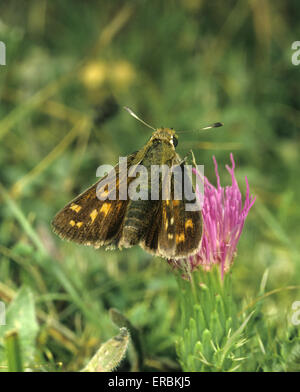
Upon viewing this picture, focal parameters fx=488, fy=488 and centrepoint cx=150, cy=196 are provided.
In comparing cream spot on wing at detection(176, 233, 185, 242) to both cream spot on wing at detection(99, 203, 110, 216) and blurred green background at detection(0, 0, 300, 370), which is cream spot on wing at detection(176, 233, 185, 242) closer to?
Result: cream spot on wing at detection(99, 203, 110, 216)

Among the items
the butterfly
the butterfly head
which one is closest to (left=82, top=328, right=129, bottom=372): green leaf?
the butterfly

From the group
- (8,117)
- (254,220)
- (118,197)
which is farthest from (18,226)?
(254,220)

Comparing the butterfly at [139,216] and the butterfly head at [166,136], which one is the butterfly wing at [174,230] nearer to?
the butterfly at [139,216]

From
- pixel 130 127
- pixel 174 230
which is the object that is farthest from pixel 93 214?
pixel 130 127

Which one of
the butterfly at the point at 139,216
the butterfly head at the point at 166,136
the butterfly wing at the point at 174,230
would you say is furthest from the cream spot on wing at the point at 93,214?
the butterfly head at the point at 166,136

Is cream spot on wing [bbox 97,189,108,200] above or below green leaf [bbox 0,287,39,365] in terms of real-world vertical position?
above

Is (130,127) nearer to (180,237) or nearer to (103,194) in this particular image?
(103,194)
